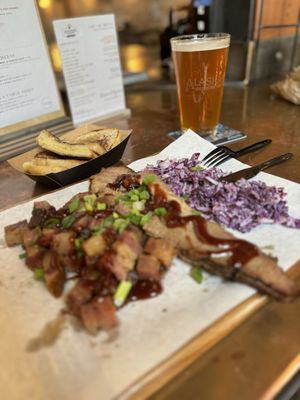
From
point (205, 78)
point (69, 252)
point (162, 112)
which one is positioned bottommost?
point (162, 112)

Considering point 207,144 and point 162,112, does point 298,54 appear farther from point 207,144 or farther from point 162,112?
point 207,144

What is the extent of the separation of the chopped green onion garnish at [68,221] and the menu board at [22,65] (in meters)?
1.08

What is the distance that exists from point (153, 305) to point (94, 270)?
201mm

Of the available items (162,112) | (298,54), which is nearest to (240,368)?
(162,112)

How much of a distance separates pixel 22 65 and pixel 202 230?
1535 millimetres

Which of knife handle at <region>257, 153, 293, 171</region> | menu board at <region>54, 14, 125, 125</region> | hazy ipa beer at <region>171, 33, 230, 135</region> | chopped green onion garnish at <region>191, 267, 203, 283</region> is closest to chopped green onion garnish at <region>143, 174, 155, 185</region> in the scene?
chopped green onion garnish at <region>191, 267, 203, 283</region>

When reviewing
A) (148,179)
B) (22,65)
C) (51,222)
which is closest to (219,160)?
(148,179)

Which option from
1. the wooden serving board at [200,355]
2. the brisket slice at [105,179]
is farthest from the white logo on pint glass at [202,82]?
the wooden serving board at [200,355]

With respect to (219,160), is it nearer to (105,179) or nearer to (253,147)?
(253,147)

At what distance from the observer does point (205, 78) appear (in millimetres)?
1687

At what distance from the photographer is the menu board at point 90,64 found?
6.51ft

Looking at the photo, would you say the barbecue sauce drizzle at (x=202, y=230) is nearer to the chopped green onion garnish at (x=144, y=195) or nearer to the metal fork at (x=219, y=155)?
the chopped green onion garnish at (x=144, y=195)

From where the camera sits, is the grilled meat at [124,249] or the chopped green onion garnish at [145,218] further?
the chopped green onion garnish at [145,218]

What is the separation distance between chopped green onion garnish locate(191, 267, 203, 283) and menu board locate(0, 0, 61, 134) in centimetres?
150
